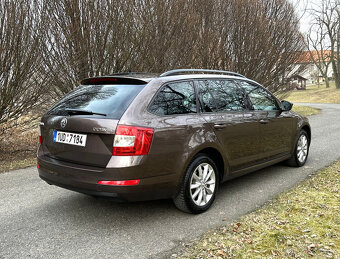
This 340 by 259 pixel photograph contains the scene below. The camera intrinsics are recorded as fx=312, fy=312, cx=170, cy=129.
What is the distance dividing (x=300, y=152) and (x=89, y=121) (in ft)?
14.3

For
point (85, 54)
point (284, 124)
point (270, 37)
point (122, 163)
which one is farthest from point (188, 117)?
point (270, 37)

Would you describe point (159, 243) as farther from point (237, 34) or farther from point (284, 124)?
point (237, 34)

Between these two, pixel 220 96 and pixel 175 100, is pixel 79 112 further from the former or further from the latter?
pixel 220 96

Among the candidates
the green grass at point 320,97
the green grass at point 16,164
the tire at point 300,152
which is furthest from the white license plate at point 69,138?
the green grass at point 320,97

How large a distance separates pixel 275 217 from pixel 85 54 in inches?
256

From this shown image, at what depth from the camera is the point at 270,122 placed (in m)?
5.03

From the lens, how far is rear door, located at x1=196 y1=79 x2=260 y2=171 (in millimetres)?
4055

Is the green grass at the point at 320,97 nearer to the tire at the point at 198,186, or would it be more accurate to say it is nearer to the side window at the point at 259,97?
the side window at the point at 259,97

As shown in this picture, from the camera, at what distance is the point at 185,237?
3209 mm

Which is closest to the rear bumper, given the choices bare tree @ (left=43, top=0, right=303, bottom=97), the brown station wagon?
the brown station wagon

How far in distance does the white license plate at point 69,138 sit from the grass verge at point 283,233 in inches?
61.2

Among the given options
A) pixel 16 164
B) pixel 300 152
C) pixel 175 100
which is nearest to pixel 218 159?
pixel 175 100

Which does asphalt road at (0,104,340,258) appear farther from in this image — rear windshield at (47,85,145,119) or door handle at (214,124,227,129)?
rear windshield at (47,85,145,119)

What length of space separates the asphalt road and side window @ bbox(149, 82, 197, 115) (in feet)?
4.18
